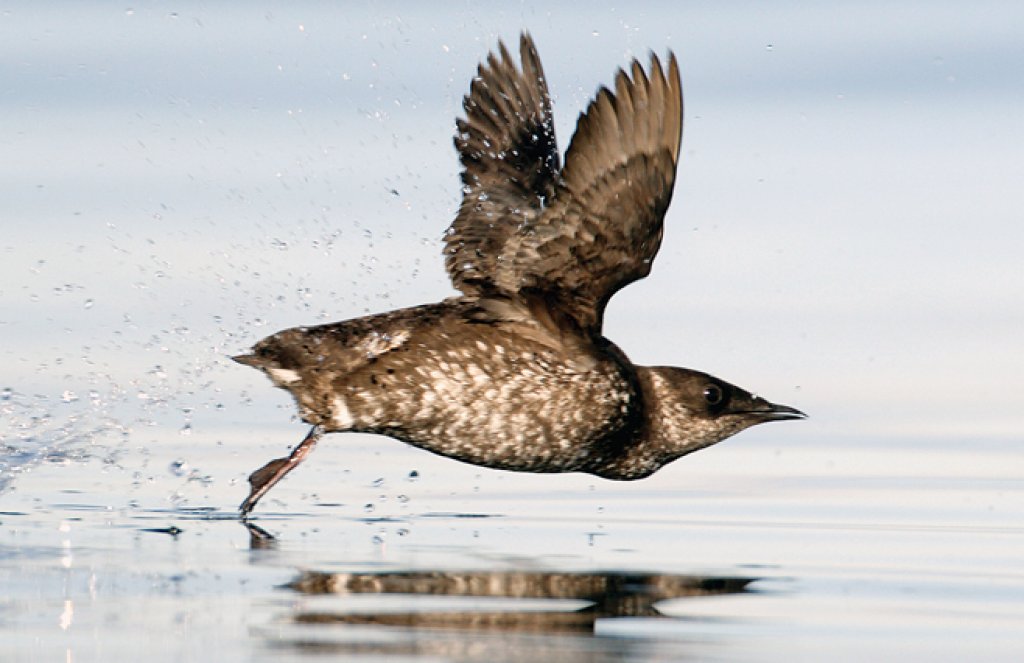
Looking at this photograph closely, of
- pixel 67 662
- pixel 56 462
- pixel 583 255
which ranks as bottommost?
pixel 67 662

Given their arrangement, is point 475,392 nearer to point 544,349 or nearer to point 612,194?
point 544,349

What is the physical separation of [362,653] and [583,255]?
364 centimetres

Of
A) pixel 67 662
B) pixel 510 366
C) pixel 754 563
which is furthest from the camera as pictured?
pixel 510 366

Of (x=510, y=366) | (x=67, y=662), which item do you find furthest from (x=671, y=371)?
(x=67, y=662)

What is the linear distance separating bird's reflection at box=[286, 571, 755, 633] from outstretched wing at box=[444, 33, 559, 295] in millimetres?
2789

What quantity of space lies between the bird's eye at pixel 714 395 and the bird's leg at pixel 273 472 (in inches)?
84.4

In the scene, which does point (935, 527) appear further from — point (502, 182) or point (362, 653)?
point (362, 653)

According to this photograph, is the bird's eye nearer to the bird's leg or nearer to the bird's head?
the bird's head

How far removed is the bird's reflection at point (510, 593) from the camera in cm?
724

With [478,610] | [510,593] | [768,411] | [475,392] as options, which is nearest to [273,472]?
[475,392]

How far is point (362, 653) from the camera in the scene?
257 inches

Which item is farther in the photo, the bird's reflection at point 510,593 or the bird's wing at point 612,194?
the bird's wing at point 612,194

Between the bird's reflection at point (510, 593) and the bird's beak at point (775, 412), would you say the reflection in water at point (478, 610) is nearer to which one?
the bird's reflection at point (510, 593)

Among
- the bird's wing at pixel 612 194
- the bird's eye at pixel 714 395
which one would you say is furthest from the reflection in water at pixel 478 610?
the bird's eye at pixel 714 395
